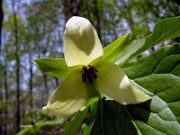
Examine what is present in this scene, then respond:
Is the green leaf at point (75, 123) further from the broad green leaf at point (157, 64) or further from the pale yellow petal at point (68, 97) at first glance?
the broad green leaf at point (157, 64)

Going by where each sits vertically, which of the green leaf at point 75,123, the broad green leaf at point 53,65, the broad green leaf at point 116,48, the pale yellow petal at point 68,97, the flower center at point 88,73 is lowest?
the green leaf at point 75,123

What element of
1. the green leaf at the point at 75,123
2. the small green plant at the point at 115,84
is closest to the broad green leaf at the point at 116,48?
the small green plant at the point at 115,84

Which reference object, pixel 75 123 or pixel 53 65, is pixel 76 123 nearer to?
pixel 75 123

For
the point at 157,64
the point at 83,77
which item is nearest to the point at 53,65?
the point at 83,77

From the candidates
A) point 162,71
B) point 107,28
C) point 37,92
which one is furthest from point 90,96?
point 37,92

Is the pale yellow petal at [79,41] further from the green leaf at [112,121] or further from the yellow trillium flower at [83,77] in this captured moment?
the green leaf at [112,121]

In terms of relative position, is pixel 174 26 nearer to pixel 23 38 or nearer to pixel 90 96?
pixel 90 96

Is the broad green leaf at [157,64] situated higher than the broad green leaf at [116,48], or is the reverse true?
the broad green leaf at [116,48]
